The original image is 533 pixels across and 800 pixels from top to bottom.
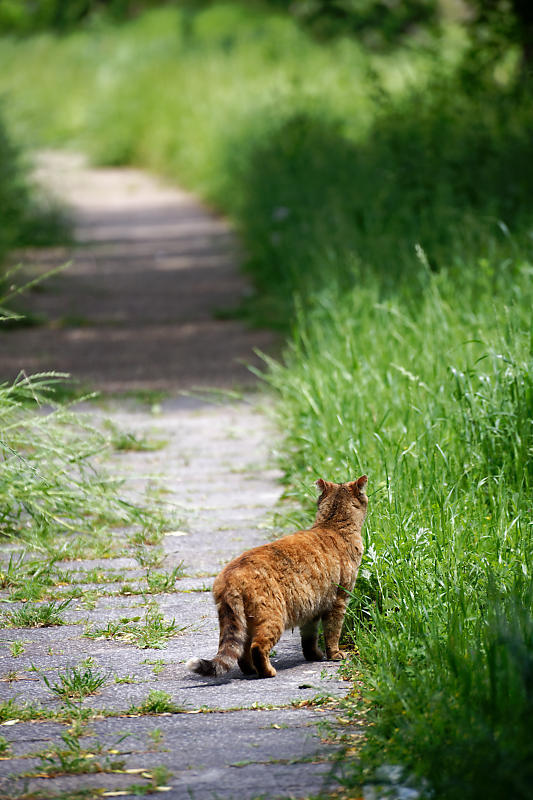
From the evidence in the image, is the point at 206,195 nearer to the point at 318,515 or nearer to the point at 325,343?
the point at 325,343

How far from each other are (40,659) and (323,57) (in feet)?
Answer: 59.8

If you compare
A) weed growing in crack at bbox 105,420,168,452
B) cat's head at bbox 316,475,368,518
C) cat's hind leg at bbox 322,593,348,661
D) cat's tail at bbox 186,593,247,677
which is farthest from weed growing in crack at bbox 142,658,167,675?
weed growing in crack at bbox 105,420,168,452

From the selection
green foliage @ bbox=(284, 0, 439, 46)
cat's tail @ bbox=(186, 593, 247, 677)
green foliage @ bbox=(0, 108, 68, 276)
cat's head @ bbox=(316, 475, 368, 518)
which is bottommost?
cat's tail @ bbox=(186, 593, 247, 677)

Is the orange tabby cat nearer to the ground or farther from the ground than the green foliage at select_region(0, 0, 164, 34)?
nearer to the ground

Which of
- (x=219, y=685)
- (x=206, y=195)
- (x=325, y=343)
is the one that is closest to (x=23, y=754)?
(x=219, y=685)

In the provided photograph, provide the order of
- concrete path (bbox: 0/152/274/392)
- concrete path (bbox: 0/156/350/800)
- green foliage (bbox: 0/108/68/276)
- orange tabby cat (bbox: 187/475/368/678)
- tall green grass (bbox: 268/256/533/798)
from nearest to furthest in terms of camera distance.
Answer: tall green grass (bbox: 268/256/533/798)
concrete path (bbox: 0/156/350/800)
orange tabby cat (bbox: 187/475/368/678)
concrete path (bbox: 0/152/274/392)
green foliage (bbox: 0/108/68/276)

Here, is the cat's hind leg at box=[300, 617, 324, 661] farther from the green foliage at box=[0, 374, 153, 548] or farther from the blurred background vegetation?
the green foliage at box=[0, 374, 153, 548]

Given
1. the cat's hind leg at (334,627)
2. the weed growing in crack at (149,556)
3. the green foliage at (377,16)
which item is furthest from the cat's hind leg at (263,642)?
the green foliage at (377,16)

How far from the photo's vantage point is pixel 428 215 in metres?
8.73

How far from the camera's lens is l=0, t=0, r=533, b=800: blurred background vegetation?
110 inches

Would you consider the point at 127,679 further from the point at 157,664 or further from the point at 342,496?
the point at 342,496

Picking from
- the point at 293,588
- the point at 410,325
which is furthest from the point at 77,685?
the point at 410,325

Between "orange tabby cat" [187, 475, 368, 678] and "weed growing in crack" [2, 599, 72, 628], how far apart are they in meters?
0.76

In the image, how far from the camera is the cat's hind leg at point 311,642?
3568 millimetres
